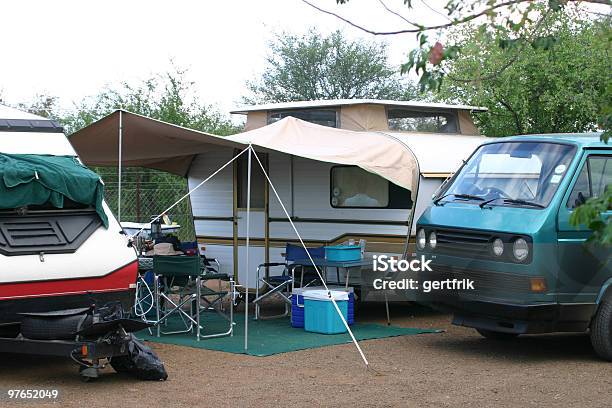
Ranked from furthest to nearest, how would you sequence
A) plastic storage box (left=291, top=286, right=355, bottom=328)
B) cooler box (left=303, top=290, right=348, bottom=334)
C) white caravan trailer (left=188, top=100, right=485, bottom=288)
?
white caravan trailer (left=188, top=100, right=485, bottom=288), plastic storage box (left=291, top=286, right=355, bottom=328), cooler box (left=303, top=290, right=348, bottom=334)

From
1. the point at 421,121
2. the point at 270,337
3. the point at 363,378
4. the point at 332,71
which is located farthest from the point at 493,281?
the point at 332,71

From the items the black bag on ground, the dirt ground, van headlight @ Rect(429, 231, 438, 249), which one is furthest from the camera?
van headlight @ Rect(429, 231, 438, 249)

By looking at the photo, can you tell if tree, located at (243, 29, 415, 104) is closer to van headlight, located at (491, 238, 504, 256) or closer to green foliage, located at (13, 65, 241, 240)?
green foliage, located at (13, 65, 241, 240)

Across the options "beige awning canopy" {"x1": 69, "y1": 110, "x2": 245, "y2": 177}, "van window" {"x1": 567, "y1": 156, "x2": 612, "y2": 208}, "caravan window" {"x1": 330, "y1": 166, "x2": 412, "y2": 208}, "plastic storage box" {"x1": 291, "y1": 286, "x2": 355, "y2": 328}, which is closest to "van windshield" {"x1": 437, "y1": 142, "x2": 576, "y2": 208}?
"van window" {"x1": 567, "y1": 156, "x2": 612, "y2": 208}

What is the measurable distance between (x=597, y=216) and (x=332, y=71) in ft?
84.4

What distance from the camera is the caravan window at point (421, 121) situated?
12.7m

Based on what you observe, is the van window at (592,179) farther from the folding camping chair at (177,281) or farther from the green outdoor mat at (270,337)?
the folding camping chair at (177,281)

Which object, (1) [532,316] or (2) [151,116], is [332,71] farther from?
(1) [532,316]

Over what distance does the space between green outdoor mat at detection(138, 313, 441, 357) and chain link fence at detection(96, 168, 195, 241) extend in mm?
7532

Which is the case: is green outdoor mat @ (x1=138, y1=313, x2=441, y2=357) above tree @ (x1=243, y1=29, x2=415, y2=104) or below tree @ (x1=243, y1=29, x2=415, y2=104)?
below

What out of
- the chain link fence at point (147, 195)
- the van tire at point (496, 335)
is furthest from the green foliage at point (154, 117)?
the van tire at point (496, 335)

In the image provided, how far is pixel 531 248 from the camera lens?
8.20 meters

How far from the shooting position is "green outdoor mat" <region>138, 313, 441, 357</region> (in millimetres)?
9469

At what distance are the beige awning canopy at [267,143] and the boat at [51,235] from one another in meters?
1.97
